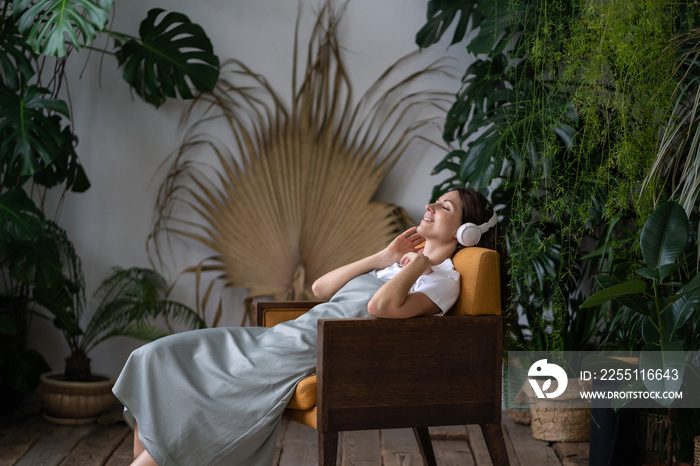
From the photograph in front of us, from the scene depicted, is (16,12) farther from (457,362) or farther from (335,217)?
(457,362)

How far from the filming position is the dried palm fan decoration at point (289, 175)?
12.0 feet

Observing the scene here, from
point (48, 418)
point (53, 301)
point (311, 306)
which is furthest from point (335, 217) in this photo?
point (48, 418)

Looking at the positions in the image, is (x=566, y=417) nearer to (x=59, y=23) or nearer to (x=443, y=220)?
(x=443, y=220)

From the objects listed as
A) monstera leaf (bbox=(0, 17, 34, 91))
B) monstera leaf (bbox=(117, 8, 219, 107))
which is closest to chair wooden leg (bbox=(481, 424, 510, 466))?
monstera leaf (bbox=(117, 8, 219, 107))

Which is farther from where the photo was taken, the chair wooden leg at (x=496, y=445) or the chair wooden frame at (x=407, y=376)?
the chair wooden leg at (x=496, y=445)

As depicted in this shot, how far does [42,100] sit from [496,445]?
223 centimetres

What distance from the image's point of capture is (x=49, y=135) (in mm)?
3002

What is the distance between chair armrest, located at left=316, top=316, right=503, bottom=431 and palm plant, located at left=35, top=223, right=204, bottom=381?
1.63m

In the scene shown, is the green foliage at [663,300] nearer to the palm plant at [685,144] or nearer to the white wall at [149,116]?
the palm plant at [685,144]

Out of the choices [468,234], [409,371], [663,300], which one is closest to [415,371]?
[409,371]

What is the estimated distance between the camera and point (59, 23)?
110 inches

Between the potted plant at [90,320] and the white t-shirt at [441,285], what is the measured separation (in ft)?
5.43

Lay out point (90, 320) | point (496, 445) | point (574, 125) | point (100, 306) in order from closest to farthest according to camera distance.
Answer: point (496, 445) < point (574, 125) < point (100, 306) < point (90, 320)

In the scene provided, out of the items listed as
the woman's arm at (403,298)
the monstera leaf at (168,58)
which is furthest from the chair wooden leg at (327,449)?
the monstera leaf at (168,58)
